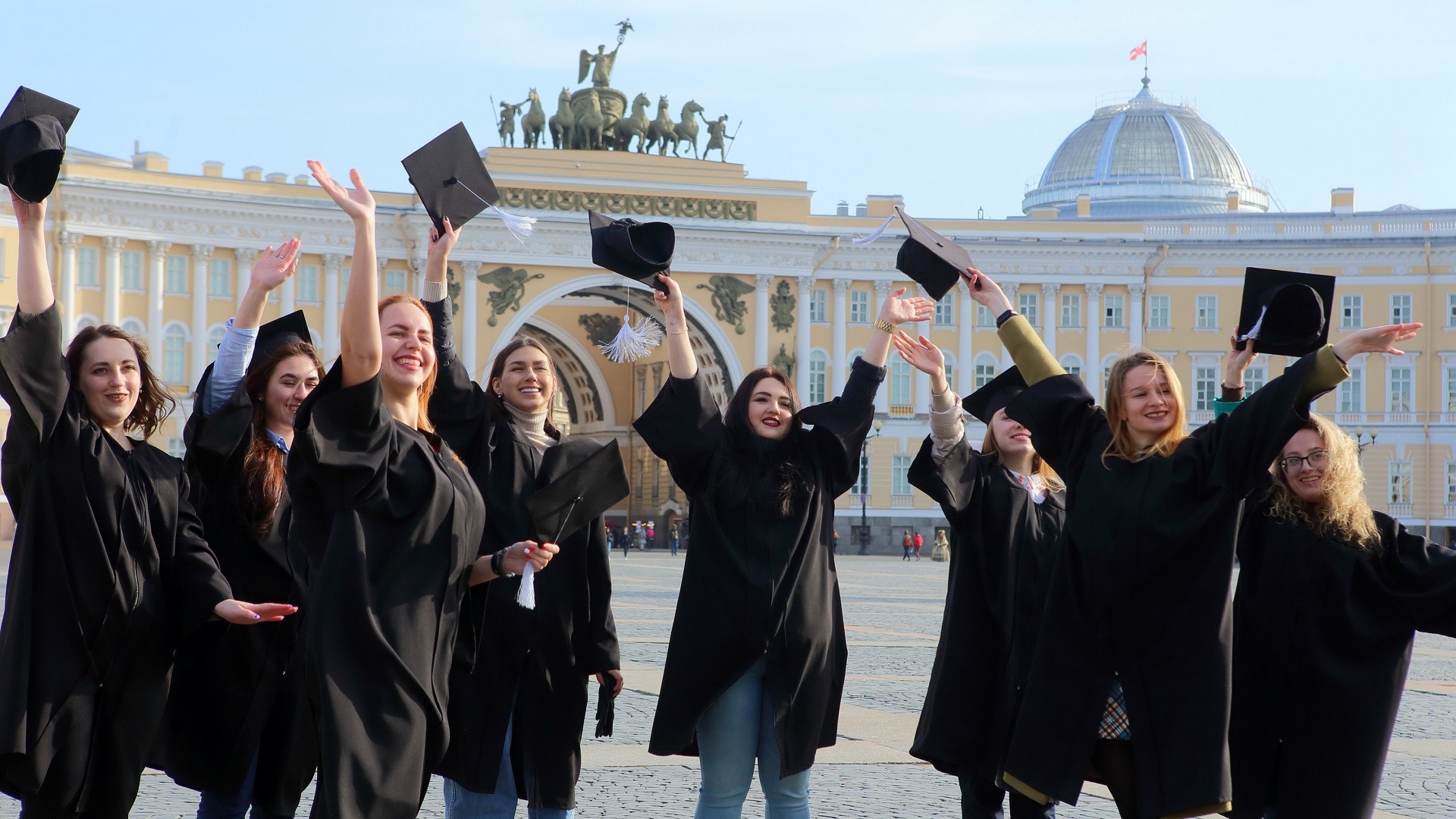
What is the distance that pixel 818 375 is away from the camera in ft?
153

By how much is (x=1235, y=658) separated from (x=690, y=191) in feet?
136

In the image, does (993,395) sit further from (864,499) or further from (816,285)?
(816,285)

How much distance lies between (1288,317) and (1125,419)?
75 centimetres

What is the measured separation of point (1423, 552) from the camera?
511cm

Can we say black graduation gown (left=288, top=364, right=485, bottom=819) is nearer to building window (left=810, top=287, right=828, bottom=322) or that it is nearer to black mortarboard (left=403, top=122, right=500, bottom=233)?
black mortarboard (left=403, top=122, right=500, bottom=233)

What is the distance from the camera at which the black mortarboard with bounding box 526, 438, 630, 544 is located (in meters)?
4.43

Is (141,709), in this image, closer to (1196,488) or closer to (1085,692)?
(1085,692)

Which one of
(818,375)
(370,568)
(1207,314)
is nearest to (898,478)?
(818,375)

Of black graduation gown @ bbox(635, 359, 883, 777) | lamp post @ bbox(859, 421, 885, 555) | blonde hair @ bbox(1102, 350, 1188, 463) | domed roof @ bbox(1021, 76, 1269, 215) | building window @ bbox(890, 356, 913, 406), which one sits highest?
domed roof @ bbox(1021, 76, 1269, 215)

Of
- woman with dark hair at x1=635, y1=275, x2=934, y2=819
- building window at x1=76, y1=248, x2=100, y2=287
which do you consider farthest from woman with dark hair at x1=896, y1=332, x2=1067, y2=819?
building window at x1=76, y1=248, x2=100, y2=287

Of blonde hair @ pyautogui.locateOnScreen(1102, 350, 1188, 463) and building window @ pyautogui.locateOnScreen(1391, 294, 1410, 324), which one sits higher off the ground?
building window @ pyautogui.locateOnScreen(1391, 294, 1410, 324)

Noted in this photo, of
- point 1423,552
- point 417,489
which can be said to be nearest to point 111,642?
point 417,489

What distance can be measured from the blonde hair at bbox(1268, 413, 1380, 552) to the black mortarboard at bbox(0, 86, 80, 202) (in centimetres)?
371

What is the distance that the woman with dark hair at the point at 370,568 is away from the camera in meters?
4.06
